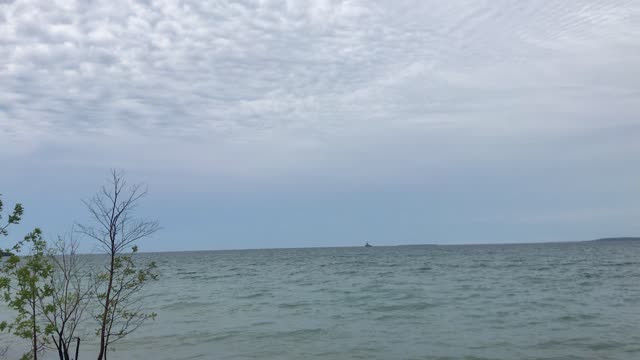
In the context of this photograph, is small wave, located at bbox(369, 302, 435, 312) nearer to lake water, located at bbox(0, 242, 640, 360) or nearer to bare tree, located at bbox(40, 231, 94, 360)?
lake water, located at bbox(0, 242, 640, 360)

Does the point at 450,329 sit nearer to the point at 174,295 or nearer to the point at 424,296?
the point at 424,296

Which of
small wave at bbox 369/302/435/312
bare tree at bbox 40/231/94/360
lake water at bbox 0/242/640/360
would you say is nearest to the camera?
bare tree at bbox 40/231/94/360

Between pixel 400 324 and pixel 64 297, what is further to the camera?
pixel 400 324

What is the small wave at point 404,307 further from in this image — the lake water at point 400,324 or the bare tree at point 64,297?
the bare tree at point 64,297

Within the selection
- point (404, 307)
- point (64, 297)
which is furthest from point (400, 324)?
point (64, 297)

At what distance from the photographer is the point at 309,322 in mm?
23516

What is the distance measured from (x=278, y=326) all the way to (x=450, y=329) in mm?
7174

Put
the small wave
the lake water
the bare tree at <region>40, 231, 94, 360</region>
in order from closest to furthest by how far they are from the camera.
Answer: the bare tree at <region>40, 231, 94, 360</region> < the lake water < the small wave

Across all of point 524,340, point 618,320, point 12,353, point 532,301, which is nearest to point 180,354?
point 12,353

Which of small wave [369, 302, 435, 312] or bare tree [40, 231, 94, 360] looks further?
small wave [369, 302, 435, 312]

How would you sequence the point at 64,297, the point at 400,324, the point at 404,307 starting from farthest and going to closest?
the point at 404,307, the point at 400,324, the point at 64,297

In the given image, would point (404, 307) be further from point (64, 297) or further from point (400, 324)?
point (64, 297)

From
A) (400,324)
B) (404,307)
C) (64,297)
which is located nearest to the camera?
(64,297)

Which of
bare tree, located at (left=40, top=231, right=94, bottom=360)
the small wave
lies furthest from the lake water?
bare tree, located at (left=40, top=231, right=94, bottom=360)
